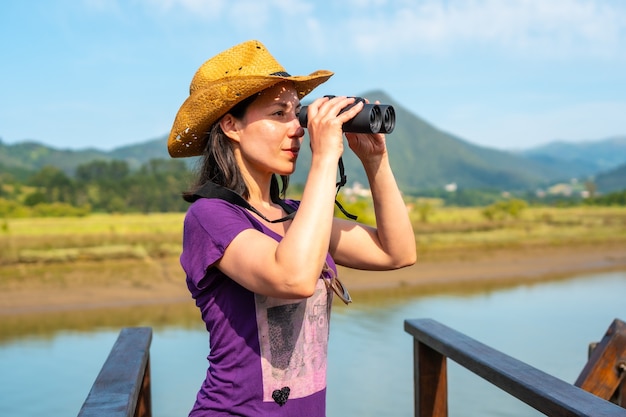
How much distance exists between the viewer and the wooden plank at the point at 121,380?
65.4 inches

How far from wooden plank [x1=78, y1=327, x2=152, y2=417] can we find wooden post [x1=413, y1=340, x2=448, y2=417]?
893 mm

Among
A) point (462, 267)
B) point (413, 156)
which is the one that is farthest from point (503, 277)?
point (413, 156)

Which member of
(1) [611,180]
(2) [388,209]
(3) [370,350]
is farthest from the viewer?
(1) [611,180]

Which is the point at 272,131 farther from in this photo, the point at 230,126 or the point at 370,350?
the point at 370,350

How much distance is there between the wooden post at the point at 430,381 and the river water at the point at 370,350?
3055mm

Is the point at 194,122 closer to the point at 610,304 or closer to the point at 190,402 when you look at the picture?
the point at 190,402

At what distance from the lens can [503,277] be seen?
13.6 m

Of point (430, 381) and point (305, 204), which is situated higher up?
point (305, 204)

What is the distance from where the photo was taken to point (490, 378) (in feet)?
6.05

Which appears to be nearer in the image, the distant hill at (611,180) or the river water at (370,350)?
the river water at (370,350)

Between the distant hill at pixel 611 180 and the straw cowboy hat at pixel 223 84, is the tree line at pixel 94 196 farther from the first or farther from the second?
the distant hill at pixel 611 180

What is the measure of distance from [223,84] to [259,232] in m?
0.32

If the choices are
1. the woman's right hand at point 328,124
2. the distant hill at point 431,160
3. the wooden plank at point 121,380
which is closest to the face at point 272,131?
the woman's right hand at point 328,124

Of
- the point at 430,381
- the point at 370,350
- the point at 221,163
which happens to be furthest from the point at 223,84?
the point at 370,350
